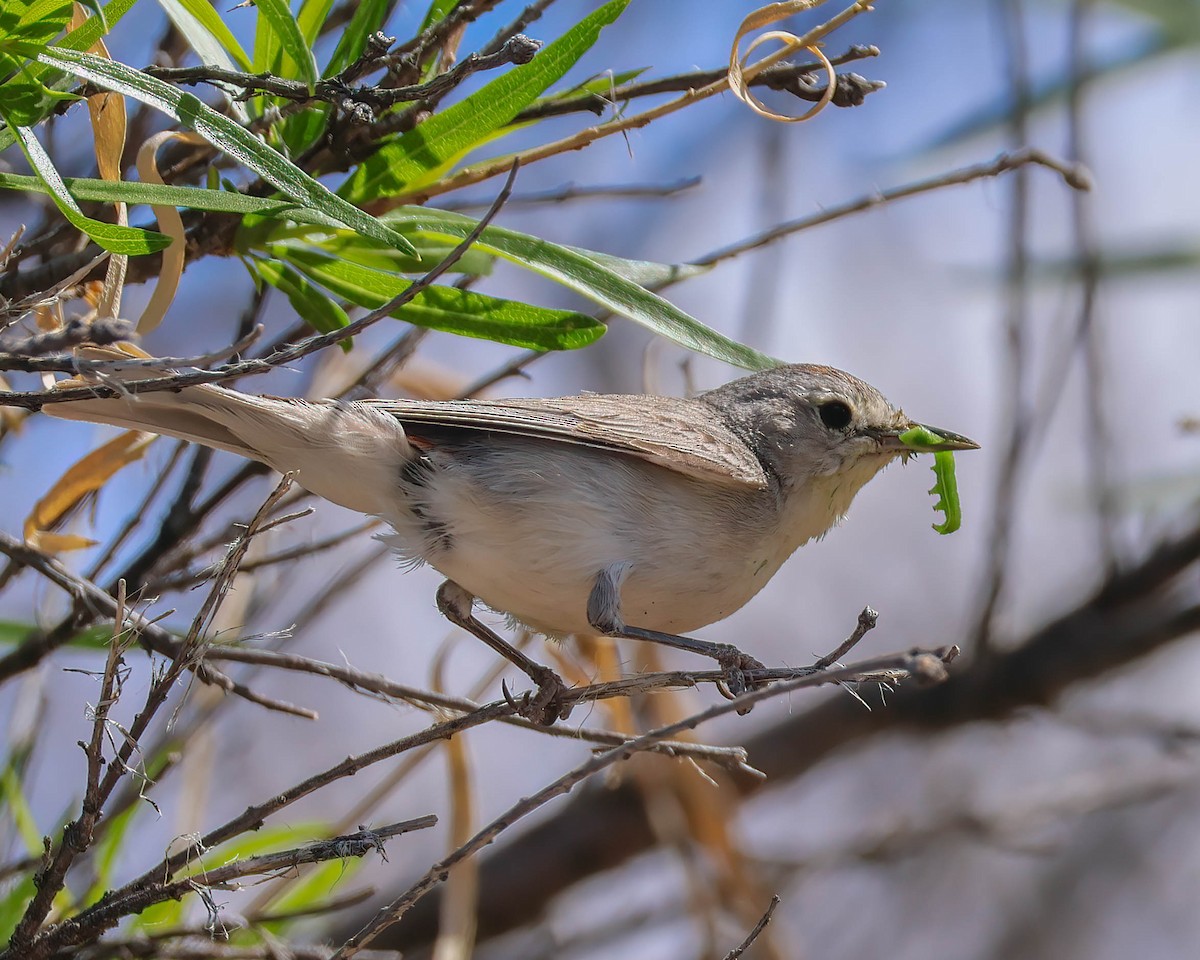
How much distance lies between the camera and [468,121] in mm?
1866

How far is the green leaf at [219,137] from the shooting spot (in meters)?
1.49

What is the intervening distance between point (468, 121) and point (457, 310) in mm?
296

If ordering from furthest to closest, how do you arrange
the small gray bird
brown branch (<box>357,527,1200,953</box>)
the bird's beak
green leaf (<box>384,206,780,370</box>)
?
1. brown branch (<box>357,527,1200,953</box>)
2. the bird's beak
3. the small gray bird
4. green leaf (<box>384,206,780,370</box>)

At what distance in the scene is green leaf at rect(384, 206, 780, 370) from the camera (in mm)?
1835

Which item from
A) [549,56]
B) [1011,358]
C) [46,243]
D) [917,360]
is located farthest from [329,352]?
[917,360]

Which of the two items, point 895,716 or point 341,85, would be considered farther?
point 895,716

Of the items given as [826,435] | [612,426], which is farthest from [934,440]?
[612,426]

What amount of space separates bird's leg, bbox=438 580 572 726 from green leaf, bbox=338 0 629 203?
0.83 metres

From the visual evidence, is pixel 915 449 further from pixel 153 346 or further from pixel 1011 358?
pixel 153 346

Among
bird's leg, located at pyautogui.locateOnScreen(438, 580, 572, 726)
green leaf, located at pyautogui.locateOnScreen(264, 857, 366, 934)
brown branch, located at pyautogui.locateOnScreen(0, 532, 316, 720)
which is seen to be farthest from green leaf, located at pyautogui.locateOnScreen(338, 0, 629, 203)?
green leaf, located at pyautogui.locateOnScreen(264, 857, 366, 934)

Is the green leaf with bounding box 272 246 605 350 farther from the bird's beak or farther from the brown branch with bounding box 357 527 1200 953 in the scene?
the brown branch with bounding box 357 527 1200 953

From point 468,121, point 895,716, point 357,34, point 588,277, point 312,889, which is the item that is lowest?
point 895,716

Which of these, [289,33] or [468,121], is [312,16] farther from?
[468,121]

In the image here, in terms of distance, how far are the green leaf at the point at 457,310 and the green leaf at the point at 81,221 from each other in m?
0.36
